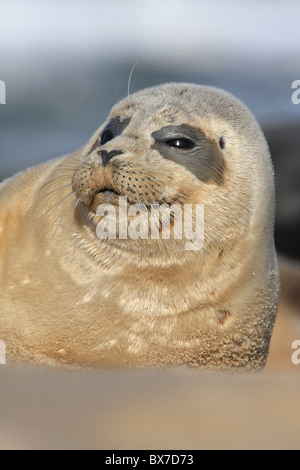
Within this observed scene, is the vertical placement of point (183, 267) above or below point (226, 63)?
below

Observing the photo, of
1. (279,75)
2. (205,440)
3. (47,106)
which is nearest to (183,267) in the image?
(205,440)

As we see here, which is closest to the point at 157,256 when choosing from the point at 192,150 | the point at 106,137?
the point at 192,150

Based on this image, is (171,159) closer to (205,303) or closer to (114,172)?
(114,172)

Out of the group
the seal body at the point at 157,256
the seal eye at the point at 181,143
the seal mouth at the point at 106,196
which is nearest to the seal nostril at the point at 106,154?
the seal body at the point at 157,256

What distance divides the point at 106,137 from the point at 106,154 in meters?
0.34

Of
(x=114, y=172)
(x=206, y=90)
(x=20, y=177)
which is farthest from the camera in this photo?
(x=20, y=177)

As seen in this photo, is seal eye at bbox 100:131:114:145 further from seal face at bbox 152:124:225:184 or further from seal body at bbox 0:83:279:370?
seal face at bbox 152:124:225:184

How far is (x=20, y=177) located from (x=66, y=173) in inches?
17.6

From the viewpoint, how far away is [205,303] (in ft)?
9.66

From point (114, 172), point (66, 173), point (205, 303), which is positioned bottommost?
point (205, 303)

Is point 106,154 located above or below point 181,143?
below

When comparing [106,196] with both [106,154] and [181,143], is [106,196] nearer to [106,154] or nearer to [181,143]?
[106,154]

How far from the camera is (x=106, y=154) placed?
2.65m

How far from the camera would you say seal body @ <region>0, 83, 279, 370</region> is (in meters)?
2.77
